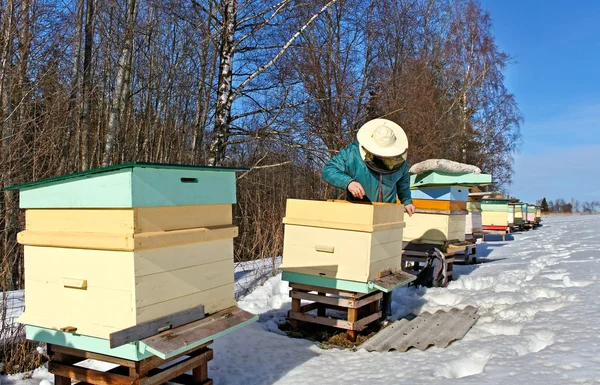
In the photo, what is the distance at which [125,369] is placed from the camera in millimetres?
3012

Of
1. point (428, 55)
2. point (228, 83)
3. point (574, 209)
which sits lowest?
point (574, 209)

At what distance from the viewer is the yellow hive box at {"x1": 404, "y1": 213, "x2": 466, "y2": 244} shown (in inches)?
264

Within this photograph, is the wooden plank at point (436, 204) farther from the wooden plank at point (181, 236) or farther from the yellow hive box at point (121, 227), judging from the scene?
the yellow hive box at point (121, 227)

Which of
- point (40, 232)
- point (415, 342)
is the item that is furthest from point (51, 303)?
point (415, 342)

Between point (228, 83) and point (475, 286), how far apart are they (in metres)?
4.37

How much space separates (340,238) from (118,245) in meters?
2.17

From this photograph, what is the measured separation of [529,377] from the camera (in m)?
2.74

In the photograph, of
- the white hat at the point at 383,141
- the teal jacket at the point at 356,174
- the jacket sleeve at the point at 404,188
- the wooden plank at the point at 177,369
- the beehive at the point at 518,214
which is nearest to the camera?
the wooden plank at the point at 177,369

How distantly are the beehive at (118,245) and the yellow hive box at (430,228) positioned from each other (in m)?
4.55

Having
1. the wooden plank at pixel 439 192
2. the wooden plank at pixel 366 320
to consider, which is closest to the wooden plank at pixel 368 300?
the wooden plank at pixel 366 320

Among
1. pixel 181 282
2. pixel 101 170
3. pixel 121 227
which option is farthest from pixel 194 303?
pixel 101 170

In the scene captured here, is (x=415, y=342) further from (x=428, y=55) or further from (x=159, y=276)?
(x=428, y=55)

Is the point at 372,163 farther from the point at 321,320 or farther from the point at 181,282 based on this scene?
the point at 181,282

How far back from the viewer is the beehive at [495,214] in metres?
15.2
